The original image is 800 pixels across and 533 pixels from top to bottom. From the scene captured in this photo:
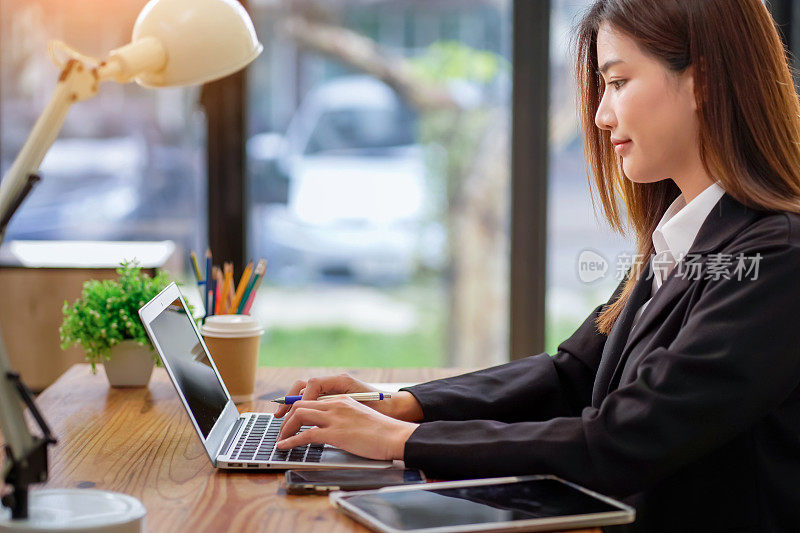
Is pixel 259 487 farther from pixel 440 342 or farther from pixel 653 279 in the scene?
pixel 440 342

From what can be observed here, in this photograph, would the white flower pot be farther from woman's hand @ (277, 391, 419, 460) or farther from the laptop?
woman's hand @ (277, 391, 419, 460)

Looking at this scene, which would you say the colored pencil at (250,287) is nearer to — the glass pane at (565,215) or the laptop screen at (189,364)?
the laptop screen at (189,364)

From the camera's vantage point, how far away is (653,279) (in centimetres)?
137

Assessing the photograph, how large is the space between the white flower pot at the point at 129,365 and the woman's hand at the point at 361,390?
1.18 ft

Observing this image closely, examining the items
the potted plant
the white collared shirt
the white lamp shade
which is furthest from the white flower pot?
the white collared shirt

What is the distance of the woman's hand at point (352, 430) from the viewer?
113 cm

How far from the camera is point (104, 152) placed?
2691 mm

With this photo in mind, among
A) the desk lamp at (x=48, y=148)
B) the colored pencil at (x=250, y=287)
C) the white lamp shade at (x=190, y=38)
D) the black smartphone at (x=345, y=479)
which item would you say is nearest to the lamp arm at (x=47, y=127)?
the desk lamp at (x=48, y=148)

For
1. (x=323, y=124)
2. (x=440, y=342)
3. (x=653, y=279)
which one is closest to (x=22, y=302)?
(x=323, y=124)

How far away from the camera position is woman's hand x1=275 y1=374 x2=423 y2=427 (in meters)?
1.34

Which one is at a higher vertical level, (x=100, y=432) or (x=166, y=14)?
(x=166, y=14)

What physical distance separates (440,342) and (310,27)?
3.54 ft

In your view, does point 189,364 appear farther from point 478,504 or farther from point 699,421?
point 699,421

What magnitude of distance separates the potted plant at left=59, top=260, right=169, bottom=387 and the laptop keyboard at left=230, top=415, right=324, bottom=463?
36 cm
